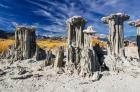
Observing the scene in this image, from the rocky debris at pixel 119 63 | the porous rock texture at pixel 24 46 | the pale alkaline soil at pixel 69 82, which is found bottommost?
the pale alkaline soil at pixel 69 82

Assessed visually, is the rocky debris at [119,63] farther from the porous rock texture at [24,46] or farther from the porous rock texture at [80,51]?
the porous rock texture at [24,46]

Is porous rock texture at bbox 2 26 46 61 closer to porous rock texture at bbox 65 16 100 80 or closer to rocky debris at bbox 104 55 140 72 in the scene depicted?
porous rock texture at bbox 65 16 100 80

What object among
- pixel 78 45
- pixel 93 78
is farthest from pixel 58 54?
pixel 93 78

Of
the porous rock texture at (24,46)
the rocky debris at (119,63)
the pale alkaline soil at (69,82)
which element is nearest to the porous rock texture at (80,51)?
the pale alkaline soil at (69,82)

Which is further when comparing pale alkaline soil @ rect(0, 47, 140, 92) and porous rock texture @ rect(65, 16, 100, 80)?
porous rock texture @ rect(65, 16, 100, 80)

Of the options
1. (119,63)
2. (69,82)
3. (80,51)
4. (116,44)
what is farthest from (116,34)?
(69,82)

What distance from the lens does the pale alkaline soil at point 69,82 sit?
105ft

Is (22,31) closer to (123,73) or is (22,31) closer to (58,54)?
(58,54)

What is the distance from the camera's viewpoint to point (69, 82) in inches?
1303

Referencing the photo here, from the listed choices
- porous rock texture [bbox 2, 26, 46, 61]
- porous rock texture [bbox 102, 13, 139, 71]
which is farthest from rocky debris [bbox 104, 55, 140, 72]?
porous rock texture [bbox 2, 26, 46, 61]

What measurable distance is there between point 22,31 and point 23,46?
1.92 meters

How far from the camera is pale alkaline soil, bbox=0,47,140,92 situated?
3197 cm

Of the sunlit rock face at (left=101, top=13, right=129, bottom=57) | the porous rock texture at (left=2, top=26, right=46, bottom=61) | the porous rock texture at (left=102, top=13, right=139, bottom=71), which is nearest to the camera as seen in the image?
the porous rock texture at (left=102, top=13, right=139, bottom=71)

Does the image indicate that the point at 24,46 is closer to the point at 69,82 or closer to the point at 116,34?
the point at 69,82
